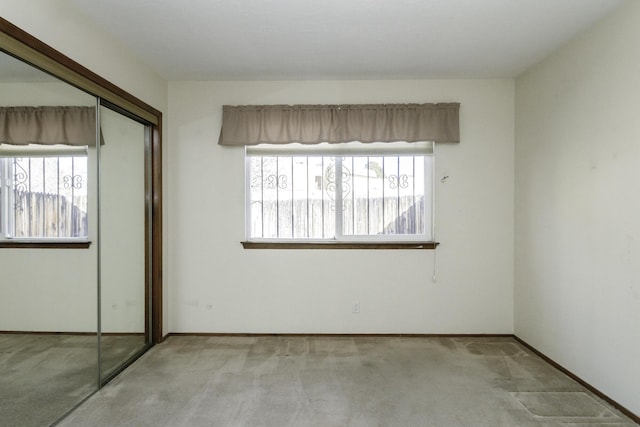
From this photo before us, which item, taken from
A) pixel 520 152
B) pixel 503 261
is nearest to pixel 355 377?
pixel 503 261

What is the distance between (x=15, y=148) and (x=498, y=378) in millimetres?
3428

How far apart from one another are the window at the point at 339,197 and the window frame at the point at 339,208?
0.03ft

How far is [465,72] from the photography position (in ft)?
11.1

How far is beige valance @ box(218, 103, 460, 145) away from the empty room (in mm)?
21

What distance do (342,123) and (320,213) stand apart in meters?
0.91

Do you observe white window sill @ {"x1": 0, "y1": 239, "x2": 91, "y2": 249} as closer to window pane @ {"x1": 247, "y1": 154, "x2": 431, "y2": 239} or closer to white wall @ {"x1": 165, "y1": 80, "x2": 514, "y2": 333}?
white wall @ {"x1": 165, "y1": 80, "x2": 514, "y2": 333}

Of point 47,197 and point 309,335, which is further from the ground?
point 47,197

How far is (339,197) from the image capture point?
12.0 ft

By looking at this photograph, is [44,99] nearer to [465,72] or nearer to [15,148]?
[15,148]

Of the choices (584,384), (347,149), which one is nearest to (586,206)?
(584,384)

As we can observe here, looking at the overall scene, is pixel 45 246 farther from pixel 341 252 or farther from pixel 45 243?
pixel 341 252

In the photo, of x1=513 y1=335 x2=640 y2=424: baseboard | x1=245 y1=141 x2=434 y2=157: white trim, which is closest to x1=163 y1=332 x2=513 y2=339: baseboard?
x1=513 y1=335 x2=640 y2=424: baseboard

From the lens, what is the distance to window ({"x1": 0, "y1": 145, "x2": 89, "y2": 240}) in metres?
1.85

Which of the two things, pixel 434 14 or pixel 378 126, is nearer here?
pixel 434 14
